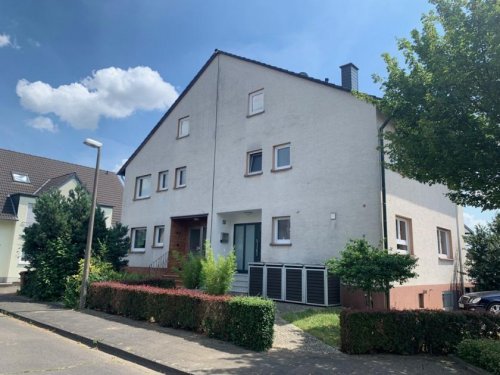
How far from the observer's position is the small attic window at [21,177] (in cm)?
3184

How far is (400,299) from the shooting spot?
13.3m

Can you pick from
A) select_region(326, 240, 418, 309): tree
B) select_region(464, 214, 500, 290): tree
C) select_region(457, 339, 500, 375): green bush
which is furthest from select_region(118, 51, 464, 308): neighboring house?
select_region(457, 339, 500, 375): green bush

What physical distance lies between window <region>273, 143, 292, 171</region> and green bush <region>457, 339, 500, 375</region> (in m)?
9.82

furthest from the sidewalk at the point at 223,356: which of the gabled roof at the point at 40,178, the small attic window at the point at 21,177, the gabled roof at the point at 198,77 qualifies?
the small attic window at the point at 21,177

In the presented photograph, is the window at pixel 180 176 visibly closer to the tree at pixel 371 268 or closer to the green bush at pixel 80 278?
the green bush at pixel 80 278

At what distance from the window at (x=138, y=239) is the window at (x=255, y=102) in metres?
9.56

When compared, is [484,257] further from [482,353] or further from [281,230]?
[482,353]

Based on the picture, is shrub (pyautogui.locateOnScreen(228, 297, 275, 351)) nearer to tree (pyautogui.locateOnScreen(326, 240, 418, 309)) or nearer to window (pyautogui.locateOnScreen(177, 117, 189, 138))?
tree (pyautogui.locateOnScreen(326, 240, 418, 309))

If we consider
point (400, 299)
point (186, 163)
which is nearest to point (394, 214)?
point (400, 299)

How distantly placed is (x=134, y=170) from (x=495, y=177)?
66.0 ft

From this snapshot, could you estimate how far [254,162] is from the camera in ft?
58.3

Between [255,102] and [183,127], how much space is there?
17.5 feet

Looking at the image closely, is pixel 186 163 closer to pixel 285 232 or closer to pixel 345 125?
pixel 285 232

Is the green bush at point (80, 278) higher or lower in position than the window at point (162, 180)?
lower
